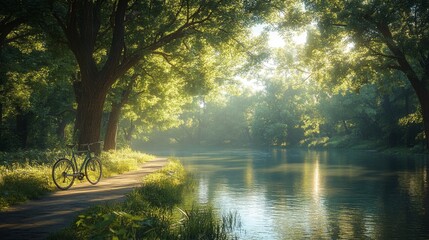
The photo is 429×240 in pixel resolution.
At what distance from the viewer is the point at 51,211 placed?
10766mm

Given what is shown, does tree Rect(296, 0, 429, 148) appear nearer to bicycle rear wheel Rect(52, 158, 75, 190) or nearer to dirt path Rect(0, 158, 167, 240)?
dirt path Rect(0, 158, 167, 240)

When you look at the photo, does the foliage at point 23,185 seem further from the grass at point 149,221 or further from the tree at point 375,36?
the tree at point 375,36

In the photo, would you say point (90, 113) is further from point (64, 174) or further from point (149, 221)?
point (149, 221)

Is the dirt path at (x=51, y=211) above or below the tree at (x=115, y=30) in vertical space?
below

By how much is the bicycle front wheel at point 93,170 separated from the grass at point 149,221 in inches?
81.5

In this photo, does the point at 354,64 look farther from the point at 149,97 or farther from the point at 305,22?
the point at 149,97

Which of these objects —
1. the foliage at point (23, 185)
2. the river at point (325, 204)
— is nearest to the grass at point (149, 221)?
the river at point (325, 204)

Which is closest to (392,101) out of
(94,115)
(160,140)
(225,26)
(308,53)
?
(308,53)

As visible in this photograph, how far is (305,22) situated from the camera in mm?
26109

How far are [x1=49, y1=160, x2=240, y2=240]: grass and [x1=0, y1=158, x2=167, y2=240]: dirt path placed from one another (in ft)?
1.77

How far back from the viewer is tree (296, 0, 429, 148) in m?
22.9

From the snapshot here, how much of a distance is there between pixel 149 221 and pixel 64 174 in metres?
7.59

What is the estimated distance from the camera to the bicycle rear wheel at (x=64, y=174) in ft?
48.2

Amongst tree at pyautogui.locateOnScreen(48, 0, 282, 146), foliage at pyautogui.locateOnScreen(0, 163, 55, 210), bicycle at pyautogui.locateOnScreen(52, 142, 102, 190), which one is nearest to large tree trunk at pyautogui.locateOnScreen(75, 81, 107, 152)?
tree at pyautogui.locateOnScreen(48, 0, 282, 146)
